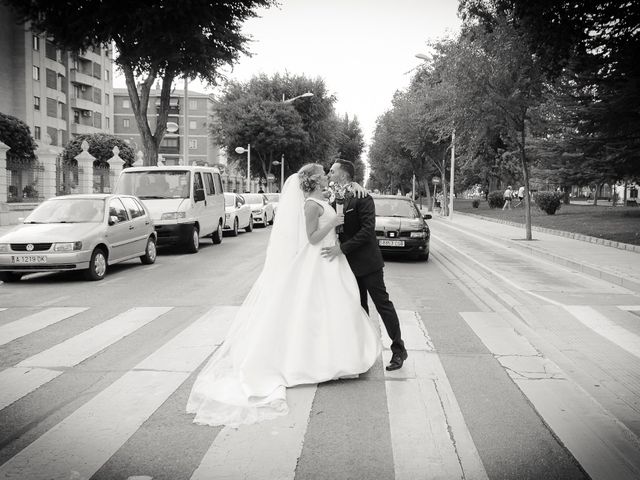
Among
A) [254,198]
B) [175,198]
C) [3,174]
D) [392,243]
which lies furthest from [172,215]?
[254,198]

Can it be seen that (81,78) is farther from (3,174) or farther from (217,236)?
(217,236)

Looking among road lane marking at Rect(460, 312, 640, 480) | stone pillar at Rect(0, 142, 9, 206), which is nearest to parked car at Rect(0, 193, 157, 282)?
road lane marking at Rect(460, 312, 640, 480)

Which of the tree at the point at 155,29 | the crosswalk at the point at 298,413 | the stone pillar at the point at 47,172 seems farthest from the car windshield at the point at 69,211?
the stone pillar at the point at 47,172

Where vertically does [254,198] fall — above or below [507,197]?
below

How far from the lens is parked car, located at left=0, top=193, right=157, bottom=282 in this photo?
10625mm

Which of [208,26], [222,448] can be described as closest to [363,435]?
[222,448]

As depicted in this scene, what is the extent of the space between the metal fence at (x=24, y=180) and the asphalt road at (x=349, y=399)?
55.3ft

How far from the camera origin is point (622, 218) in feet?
95.2

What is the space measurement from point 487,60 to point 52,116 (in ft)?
177

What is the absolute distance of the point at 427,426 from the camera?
4113 mm

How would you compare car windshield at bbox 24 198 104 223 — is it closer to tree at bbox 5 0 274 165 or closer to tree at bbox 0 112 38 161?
tree at bbox 5 0 274 165

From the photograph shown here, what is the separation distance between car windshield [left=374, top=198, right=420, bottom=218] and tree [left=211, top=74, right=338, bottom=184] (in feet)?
125

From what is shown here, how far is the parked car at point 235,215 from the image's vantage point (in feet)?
74.4

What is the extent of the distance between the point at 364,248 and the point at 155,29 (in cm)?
1492
